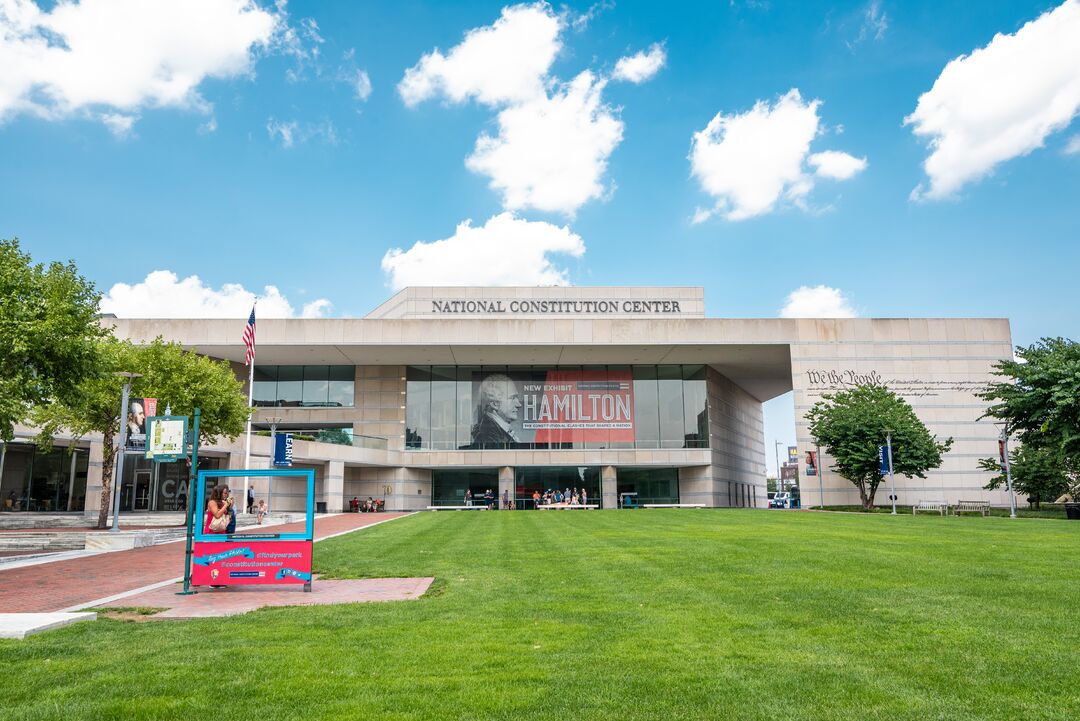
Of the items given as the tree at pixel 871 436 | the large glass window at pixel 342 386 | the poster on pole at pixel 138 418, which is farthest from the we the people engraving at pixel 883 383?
the poster on pole at pixel 138 418

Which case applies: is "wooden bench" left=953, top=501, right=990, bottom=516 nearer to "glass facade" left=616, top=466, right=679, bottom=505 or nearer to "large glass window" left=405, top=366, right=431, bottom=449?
"glass facade" left=616, top=466, right=679, bottom=505

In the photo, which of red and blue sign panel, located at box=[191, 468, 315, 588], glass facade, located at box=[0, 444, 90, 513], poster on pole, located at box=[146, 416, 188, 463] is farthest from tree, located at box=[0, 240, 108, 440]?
glass facade, located at box=[0, 444, 90, 513]

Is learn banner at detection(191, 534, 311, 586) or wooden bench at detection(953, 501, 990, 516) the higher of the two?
learn banner at detection(191, 534, 311, 586)

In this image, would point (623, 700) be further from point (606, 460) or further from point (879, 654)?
point (606, 460)

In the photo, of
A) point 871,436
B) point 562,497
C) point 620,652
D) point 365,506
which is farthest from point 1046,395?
point 365,506

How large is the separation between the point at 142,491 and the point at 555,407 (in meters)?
27.3

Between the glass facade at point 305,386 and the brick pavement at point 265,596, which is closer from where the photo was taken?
the brick pavement at point 265,596

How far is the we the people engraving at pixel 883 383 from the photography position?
162 feet

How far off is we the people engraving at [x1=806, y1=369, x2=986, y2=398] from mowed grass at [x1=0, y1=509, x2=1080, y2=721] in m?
38.1

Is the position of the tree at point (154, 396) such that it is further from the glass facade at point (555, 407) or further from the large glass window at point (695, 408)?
the large glass window at point (695, 408)

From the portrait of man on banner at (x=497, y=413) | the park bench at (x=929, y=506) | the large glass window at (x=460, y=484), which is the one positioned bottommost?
the park bench at (x=929, y=506)

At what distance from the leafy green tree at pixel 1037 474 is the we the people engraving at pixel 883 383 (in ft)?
18.2

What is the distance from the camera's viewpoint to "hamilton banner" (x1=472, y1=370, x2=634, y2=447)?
55062 mm

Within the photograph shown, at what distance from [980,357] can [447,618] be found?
168 ft
